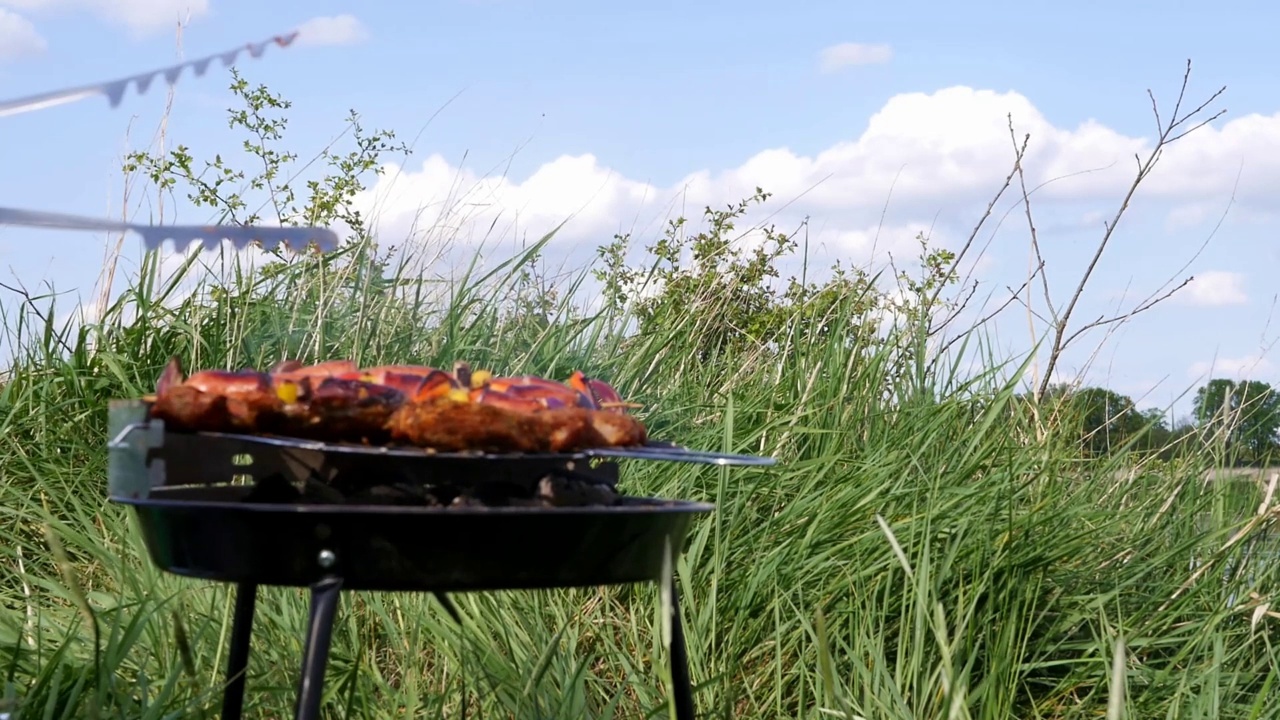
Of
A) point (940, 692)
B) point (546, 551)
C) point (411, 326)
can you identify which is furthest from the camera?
point (411, 326)

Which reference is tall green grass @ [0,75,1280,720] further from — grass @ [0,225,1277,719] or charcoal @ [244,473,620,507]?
charcoal @ [244,473,620,507]

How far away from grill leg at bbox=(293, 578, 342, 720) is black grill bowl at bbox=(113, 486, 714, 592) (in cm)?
2

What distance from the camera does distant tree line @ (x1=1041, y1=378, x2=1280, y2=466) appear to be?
159 inches

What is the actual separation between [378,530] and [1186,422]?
333cm

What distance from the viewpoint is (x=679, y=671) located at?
1974mm

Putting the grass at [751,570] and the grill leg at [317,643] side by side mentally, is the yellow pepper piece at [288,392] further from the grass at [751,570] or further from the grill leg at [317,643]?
the grass at [751,570]

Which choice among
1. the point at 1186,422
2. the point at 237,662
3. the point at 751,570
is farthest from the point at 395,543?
the point at 1186,422

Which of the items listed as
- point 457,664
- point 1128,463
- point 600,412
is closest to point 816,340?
point 1128,463

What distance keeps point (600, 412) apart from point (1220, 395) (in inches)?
127

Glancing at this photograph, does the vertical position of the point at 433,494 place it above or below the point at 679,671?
above

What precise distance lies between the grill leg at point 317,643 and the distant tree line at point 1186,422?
2.84 metres

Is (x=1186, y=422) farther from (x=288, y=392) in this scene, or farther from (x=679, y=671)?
(x=288, y=392)

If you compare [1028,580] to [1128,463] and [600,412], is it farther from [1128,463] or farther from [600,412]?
[600,412]

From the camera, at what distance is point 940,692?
9.05 ft
